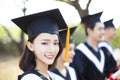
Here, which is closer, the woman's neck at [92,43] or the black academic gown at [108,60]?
the woman's neck at [92,43]

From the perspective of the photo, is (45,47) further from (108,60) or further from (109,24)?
(109,24)

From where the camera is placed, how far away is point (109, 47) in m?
7.18

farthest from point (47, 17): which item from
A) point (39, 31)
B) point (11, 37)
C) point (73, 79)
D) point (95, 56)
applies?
point (11, 37)

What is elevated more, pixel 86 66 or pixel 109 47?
pixel 109 47

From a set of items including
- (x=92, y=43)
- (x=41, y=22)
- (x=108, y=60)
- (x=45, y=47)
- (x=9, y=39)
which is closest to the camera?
(x=45, y=47)

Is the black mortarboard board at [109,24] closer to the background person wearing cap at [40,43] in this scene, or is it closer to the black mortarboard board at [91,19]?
the black mortarboard board at [91,19]

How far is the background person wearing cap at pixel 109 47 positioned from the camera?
6.66m

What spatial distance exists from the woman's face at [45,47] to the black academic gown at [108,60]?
329cm

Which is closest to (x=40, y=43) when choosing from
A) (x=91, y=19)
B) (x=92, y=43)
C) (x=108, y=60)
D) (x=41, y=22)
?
(x=41, y=22)

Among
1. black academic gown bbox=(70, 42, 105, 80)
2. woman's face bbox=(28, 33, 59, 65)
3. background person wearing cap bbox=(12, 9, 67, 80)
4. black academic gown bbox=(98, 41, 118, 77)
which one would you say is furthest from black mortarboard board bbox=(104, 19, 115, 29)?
woman's face bbox=(28, 33, 59, 65)

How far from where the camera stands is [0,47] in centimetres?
877

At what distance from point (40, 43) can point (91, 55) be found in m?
3.16

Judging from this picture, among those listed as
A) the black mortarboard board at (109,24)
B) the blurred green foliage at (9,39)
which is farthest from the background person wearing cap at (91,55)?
the blurred green foliage at (9,39)

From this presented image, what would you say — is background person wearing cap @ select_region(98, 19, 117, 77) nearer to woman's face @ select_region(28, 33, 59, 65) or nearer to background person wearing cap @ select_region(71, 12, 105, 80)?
background person wearing cap @ select_region(71, 12, 105, 80)
